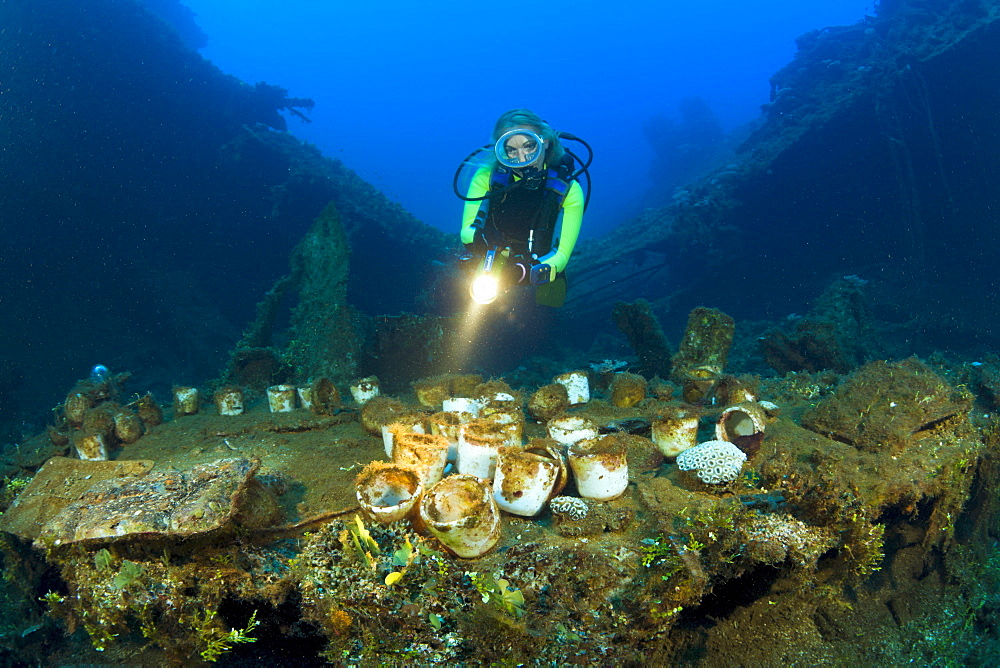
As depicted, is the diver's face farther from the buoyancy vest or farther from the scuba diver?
the buoyancy vest

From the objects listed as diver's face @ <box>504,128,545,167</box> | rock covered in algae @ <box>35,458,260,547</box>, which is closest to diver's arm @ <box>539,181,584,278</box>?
diver's face @ <box>504,128,545,167</box>

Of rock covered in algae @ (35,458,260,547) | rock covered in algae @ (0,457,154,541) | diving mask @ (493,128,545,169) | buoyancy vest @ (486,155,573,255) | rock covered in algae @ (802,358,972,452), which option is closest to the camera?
rock covered in algae @ (35,458,260,547)

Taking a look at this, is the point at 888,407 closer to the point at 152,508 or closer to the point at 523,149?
the point at 523,149

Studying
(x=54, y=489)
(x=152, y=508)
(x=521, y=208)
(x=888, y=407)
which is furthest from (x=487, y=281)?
(x=54, y=489)

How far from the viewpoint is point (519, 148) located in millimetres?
5070

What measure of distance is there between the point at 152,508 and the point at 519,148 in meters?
4.56

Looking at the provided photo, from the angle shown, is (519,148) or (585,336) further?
(585,336)

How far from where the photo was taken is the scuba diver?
5066mm

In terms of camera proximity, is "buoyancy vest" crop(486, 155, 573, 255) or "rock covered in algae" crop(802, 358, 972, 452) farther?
"buoyancy vest" crop(486, 155, 573, 255)

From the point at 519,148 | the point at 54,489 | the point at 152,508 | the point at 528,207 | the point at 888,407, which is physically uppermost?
the point at 519,148

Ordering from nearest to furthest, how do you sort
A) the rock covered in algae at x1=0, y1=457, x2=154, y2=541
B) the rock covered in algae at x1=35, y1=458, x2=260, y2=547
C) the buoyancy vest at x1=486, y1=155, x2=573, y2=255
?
the rock covered in algae at x1=35, y1=458, x2=260, y2=547 → the rock covered in algae at x1=0, y1=457, x2=154, y2=541 → the buoyancy vest at x1=486, y1=155, x2=573, y2=255

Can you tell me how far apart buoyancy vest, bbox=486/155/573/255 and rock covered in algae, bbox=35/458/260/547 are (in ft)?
13.0

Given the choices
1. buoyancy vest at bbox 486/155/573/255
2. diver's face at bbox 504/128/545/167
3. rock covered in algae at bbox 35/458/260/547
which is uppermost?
diver's face at bbox 504/128/545/167

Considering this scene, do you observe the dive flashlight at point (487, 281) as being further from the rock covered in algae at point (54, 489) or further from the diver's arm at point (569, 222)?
the rock covered in algae at point (54, 489)
